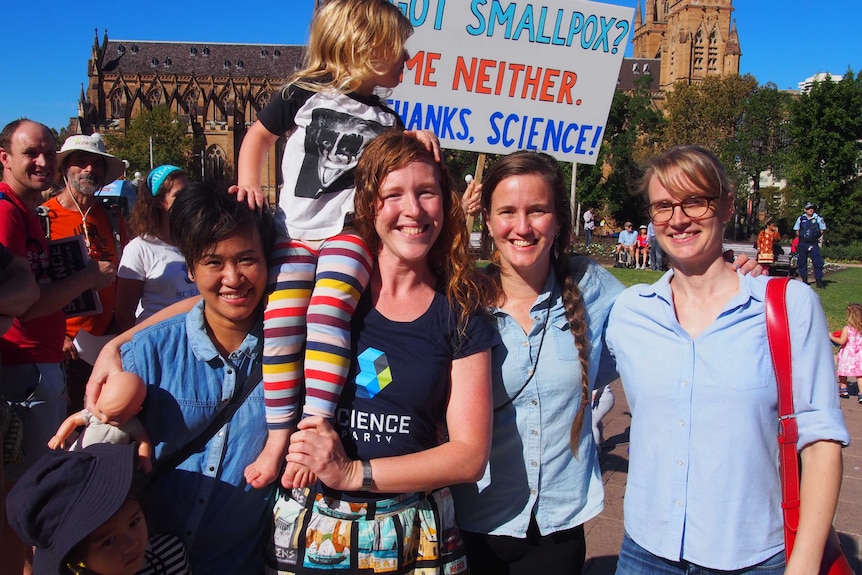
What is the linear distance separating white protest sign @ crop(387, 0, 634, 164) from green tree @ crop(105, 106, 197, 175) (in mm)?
71075

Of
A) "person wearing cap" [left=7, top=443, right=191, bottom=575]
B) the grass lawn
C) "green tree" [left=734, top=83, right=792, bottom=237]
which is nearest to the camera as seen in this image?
"person wearing cap" [left=7, top=443, right=191, bottom=575]

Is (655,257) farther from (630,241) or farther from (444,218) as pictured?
(444,218)

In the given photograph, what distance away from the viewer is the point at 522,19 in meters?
3.90

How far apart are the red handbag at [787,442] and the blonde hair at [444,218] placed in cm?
89

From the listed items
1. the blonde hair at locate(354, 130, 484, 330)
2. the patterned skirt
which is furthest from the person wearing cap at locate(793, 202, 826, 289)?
the patterned skirt

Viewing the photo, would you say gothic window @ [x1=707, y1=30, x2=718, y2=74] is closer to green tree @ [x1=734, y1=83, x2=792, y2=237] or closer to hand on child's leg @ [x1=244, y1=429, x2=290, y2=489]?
green tree @ [x1=734, y1=83, x2=792, y2=237]

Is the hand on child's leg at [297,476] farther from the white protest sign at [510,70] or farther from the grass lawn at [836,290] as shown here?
the grass lawn at [836,290]

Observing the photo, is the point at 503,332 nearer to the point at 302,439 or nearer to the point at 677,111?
the point at 302,439

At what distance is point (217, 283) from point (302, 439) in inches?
22.7

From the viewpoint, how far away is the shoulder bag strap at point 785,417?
1927 millimetres

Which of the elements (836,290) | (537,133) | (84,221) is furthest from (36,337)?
(836,290)

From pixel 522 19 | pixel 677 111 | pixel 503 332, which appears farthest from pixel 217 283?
pixel 677 111

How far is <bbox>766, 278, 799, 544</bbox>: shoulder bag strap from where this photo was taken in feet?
6.32

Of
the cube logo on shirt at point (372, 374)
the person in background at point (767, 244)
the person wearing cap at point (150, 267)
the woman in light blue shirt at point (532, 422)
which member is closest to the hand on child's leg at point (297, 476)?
the cube logo on shirt at point (372, 374)
